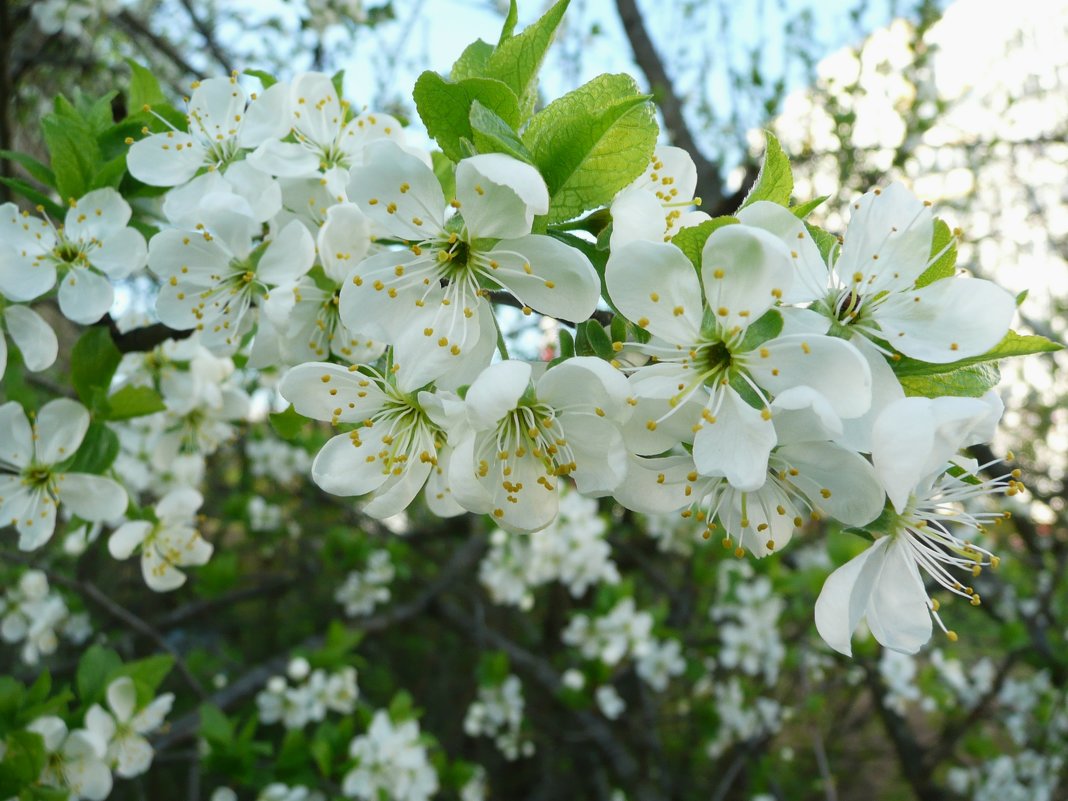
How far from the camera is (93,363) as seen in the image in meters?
1.28

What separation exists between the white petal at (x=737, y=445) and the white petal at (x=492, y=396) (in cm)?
19

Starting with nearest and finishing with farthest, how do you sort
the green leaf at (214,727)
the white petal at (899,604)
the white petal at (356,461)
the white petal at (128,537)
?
the white petal at (899,604) → the white petal at (356,461) → the white petal at (128,537) → the green leaf at (214,727)

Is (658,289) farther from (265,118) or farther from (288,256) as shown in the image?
(265,118)

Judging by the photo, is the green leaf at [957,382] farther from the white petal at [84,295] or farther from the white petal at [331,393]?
the white petal at [84,295]

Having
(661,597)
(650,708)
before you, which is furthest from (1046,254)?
(650,708)

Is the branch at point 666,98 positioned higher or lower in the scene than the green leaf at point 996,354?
lower

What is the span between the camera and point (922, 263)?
91 cm

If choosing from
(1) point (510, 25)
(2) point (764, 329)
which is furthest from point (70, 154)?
(2) point (764, 329)

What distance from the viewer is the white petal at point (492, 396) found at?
804 millimetres

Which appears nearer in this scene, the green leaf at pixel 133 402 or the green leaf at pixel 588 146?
the green leaf at pixel 588 146

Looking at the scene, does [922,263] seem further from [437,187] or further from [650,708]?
[650,708]

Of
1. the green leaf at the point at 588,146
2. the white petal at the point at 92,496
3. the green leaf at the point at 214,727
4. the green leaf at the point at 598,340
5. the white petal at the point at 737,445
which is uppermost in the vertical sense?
the green leaf at the point at 588,146

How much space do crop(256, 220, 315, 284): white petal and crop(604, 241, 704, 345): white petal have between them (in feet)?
1.56

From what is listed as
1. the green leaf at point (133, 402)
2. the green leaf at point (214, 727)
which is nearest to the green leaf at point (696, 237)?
the green leaf at point (133, 402)
